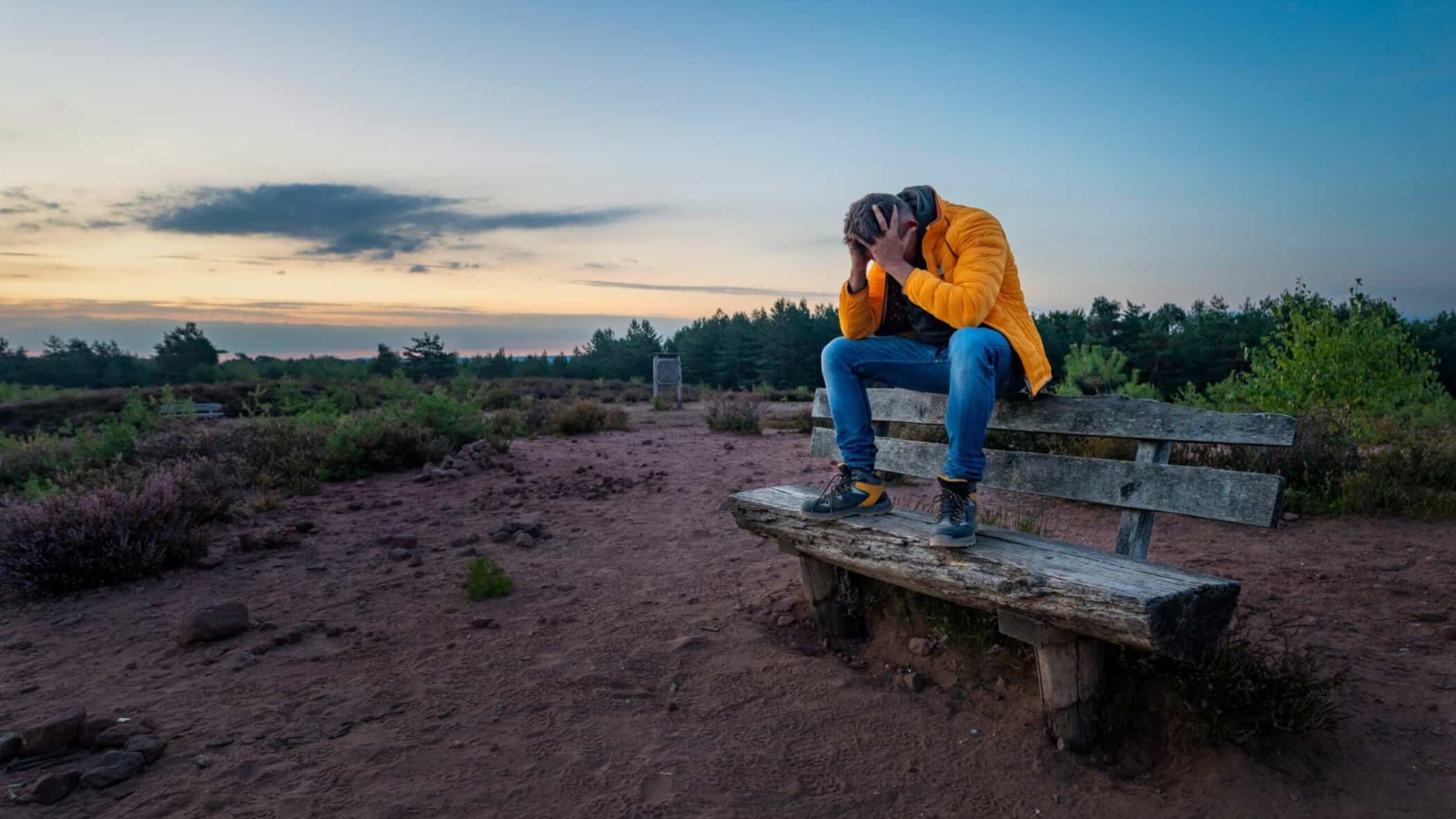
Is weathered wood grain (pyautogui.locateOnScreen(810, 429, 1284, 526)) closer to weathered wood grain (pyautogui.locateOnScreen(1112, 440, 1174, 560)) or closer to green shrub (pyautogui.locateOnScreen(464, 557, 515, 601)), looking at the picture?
weathered wood grain (pyautogui.locateOnScreen(1112, 440, 1174, 560))

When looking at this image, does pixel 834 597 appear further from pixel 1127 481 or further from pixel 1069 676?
pixel 1127 481

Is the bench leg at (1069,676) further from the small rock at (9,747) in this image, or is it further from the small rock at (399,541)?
the small rock at (399,541)

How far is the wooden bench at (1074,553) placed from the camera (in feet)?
7.88

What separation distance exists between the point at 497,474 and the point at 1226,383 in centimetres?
920

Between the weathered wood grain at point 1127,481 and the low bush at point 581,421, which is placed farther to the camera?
the low bush at point 581,421

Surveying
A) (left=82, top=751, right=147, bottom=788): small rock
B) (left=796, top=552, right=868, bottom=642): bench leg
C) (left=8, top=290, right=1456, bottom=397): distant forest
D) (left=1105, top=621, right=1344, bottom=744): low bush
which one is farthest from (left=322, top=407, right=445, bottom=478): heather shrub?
(left=8, top=290, right=1456, bottom=397): distant forest

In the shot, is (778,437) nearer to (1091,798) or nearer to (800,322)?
(1091,798)

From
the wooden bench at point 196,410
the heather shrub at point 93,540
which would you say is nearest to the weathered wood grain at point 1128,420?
the heather shrub at point 93,540

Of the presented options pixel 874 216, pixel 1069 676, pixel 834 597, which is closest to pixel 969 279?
pixel 874 216

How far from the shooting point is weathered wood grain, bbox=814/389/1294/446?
2.94m

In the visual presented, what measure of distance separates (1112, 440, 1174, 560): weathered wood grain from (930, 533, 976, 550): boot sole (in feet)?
2.48

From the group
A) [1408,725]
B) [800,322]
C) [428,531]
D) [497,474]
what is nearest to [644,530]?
[428,531]

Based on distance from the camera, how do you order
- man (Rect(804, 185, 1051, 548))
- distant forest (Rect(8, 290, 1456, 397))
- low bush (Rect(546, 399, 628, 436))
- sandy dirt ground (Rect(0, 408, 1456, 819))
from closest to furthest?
sandy dirt ground (Rect(0, 408, 1456, 819)) → man (Rect(804, 185, 1051, 548)) → low bush (Rect(546, 399, 628, 436)) → distant forest (Rect(8, 290, 1456, 397))

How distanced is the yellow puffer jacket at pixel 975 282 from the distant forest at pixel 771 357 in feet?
Result: 83.8
